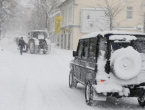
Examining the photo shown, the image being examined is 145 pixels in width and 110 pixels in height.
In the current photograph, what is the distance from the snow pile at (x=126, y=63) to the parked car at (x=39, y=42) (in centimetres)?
2094

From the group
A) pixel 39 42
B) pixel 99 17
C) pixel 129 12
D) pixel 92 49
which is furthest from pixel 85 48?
pixel 129 12

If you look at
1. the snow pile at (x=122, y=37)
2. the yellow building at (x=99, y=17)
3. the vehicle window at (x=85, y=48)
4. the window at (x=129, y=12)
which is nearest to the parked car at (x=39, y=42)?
the yellow building at (x=99, y=17)

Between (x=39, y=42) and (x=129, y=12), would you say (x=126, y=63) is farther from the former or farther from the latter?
(x=129, y=12)

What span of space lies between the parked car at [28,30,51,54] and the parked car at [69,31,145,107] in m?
20.0

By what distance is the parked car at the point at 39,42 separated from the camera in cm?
2686

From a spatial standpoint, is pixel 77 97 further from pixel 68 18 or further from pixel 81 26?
pixel 68 18

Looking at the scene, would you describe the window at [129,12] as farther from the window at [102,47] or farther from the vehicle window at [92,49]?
the window at [102,47]

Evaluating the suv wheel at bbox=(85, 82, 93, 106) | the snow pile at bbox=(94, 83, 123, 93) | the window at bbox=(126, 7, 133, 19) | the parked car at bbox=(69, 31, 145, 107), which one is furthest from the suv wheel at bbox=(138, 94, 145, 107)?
the window at bbox=(126, 7, 133, 19)

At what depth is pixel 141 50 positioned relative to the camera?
693 cm

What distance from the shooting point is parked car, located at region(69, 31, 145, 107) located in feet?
20.8

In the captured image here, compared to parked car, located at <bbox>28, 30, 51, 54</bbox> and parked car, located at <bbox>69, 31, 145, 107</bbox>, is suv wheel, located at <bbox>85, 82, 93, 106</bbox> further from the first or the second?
parked car, located at <bbox>28, 30, 51, 54</bbox>

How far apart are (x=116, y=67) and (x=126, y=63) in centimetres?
28

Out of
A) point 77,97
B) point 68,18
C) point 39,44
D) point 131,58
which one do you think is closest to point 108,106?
point 77,97

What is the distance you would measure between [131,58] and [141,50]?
0.78m
